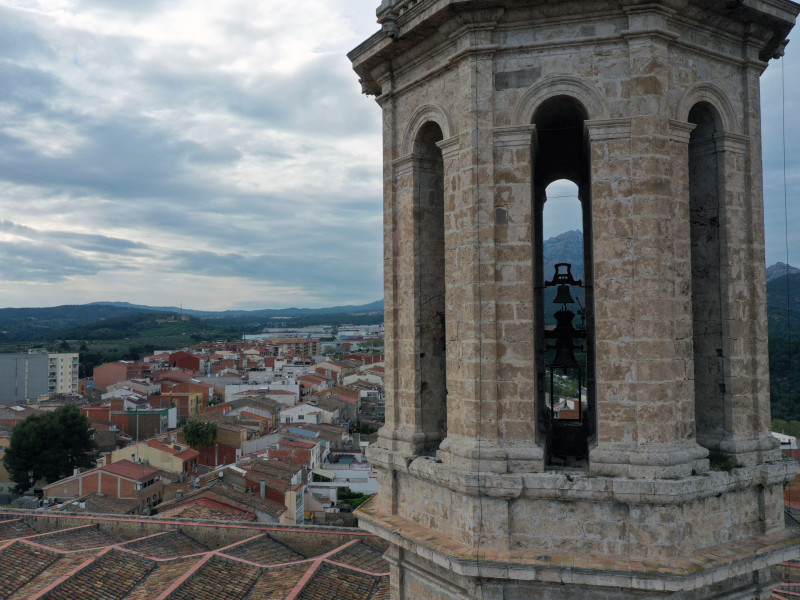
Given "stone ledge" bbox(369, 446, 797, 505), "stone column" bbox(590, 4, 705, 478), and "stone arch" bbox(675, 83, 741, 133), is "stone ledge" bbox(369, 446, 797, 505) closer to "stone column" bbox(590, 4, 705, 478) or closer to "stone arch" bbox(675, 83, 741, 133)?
"stone column" bbox(590, 4, 705, 478)

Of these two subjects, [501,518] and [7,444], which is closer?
[501,518]

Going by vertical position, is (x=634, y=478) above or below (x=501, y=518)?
above

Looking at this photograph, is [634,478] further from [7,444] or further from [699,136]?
[7,444]

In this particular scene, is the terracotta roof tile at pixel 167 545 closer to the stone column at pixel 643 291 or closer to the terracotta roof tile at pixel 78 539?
the terracotta roof tile at pixel 78 539

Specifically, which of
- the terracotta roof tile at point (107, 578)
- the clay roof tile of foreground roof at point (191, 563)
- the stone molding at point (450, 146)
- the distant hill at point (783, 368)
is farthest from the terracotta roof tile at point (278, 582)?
the distant hill at point (783, 368)

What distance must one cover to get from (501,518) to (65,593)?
1285cm

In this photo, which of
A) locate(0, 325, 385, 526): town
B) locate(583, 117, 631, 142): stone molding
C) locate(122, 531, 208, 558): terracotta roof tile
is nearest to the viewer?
locate(583, 117, 631, 142): stone molding

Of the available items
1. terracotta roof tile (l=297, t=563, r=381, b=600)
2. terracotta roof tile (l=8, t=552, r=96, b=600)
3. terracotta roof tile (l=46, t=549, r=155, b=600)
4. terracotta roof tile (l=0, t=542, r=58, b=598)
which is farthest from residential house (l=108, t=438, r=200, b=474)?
terracotta roof tile (l=297, t=563, r=381, b=600)

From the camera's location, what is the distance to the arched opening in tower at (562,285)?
320 inches

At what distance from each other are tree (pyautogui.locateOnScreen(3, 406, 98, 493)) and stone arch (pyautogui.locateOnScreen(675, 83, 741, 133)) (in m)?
49.5

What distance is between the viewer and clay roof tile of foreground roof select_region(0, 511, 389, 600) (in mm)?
15086

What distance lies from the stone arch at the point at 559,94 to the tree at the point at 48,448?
4859cm

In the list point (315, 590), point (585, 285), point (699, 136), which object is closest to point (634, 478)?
point (585, 285)

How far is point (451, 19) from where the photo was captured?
7.10m
